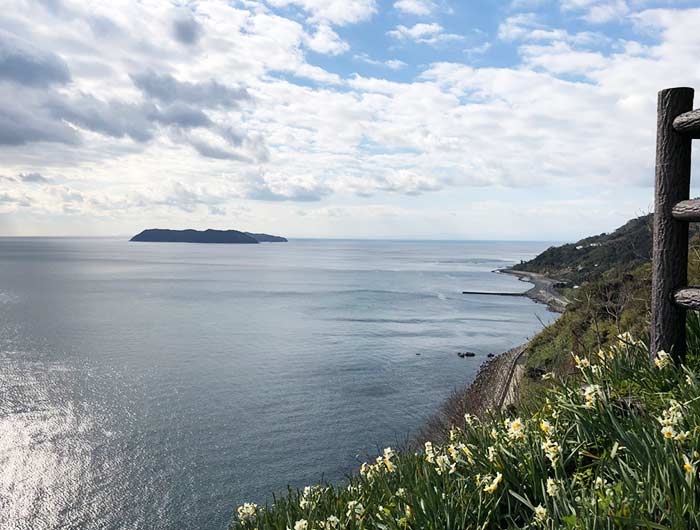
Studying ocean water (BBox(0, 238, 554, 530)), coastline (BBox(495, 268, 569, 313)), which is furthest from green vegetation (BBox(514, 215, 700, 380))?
ocean water (BBox(0, 238, 554, 530))

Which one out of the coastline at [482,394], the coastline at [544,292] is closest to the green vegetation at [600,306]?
the coastline at [482,394]

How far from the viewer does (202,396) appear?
132ft

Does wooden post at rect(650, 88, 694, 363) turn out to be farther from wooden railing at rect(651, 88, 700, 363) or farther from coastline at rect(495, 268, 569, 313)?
coastline at rect(495, 268, 569, 313)

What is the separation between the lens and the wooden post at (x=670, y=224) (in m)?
6.14

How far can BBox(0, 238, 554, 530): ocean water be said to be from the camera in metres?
27.1

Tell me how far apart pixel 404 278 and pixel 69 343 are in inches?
4016

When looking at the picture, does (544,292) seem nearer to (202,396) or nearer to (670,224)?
(202,396)

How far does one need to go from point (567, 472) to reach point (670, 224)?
3.15 meters

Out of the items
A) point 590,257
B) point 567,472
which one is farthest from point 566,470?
point 590,257

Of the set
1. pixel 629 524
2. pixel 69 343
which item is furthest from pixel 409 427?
pixel 69 343

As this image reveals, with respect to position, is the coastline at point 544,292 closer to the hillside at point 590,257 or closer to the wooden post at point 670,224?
the hillside at point 590,257

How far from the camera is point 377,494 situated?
5.69m

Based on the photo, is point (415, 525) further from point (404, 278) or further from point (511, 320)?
point (404, 278)

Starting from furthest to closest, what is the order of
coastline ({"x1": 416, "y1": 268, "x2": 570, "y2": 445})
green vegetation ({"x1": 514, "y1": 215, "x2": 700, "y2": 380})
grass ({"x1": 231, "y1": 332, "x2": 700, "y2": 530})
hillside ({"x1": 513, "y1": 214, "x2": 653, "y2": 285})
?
hillside ({"x1": 513, "y1": 214, "x2": 653, "y2": 285}) < coastline ({"x1": 416, "y1": 268, "x2": 570, "y2": 445}) < green vegetation ({"x1": 514, "y1": 215, "x2": 700, "y2": 380}) < grass ({"x1": 231, "y1": 332, "x2": 700, "y2": 530})
